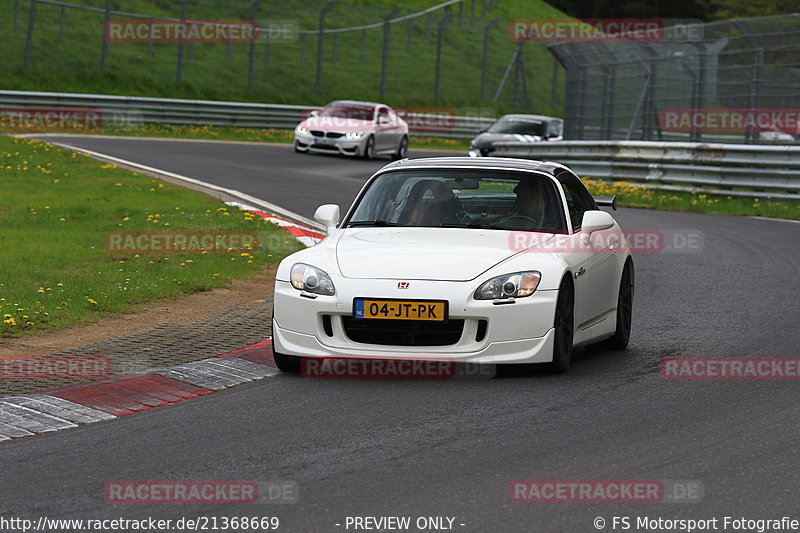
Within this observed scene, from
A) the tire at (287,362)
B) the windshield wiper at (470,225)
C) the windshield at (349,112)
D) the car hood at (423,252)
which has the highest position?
the windshield at (349,112)

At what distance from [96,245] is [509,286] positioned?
7048mm

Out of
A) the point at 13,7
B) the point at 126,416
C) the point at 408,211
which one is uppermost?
the point at 13,7

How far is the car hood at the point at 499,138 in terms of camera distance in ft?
108

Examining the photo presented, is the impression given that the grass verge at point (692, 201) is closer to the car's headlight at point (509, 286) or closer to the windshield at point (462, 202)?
the windshield at point (462, 202)

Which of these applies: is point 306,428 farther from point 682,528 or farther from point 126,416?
point 682,528

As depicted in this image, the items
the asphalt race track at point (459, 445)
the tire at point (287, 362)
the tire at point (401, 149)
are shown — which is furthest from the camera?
the tire at point (401, 149)

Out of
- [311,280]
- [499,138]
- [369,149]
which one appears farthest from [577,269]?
[369,149]

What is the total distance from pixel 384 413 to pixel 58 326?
11.2 ft

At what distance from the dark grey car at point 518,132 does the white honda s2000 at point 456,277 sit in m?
A: 23.3

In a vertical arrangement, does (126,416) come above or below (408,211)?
below

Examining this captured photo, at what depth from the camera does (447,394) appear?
750 cm

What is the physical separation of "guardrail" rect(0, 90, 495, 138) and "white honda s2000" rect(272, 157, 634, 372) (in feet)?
90.6

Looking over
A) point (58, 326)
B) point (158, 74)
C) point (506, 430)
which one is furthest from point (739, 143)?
point (158, 74)

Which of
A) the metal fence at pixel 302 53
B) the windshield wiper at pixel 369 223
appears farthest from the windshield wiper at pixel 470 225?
the metal fence at pixel 302 53
